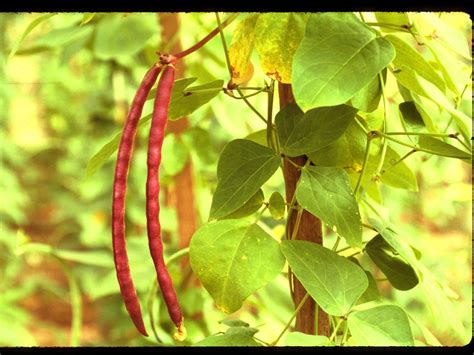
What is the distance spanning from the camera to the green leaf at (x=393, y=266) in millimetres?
472

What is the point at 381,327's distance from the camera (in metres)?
0.39

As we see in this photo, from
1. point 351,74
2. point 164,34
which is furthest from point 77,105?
point 351,74

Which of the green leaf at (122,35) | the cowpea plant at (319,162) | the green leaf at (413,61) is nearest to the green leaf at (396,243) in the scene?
the cowpea plant at (319,162)

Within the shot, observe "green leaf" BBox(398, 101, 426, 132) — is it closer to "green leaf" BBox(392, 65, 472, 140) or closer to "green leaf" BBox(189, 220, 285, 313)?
Result: "green leaf" BBox(392, 65, 472, 140)

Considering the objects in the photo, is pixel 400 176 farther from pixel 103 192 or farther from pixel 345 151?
pixel 103 192

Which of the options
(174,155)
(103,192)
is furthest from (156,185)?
(103,192)

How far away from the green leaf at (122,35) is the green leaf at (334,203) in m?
0.43

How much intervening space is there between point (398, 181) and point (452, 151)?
13 cm

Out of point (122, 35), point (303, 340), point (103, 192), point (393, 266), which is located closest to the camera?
point (303, 340)

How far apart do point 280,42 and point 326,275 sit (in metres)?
0.16

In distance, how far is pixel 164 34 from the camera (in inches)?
37.0

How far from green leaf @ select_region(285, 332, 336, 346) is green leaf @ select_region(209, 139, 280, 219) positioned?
9 centimetres

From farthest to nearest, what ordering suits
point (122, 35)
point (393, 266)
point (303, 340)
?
point (122, 35) → point (393, 266) → point (303, 340)
